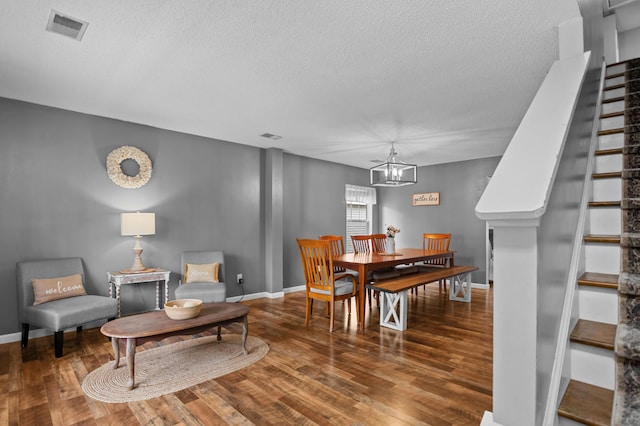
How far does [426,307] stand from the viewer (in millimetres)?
4801

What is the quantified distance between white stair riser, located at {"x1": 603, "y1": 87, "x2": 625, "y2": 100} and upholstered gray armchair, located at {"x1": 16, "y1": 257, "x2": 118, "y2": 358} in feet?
15.8

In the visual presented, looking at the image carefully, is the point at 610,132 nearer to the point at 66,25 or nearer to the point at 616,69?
the point at 616,69

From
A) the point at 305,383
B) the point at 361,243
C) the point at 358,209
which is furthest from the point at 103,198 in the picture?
the point at 358,209

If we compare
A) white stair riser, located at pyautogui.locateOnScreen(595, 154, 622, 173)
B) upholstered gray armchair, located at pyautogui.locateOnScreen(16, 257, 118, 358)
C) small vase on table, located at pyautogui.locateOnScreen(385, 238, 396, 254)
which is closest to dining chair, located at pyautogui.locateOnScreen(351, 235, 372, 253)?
small vase on table, located at pyautogui.locateOnScreen(385, 238, 396, 254)

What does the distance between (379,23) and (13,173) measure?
392cm

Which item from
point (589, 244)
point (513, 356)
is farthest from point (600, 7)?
point (513, 356)

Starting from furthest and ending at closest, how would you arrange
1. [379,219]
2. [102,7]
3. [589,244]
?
[379,219] < [102,7] < [589,244]

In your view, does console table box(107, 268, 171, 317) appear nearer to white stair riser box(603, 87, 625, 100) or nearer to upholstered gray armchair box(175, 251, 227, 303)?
Answer: upholstered gray armchair box(175, 251, 227, 303)

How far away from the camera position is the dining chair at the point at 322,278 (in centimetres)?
371

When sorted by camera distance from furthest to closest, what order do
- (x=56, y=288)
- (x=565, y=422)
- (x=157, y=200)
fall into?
(x=157, y=200), (x=56, y=288), (x=565, y=422)

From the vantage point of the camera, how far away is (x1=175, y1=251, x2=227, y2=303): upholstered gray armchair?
3922mm

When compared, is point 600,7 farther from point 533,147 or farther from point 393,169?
point 393,169

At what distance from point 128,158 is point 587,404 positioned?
4.73 m

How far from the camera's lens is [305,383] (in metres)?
2.50
